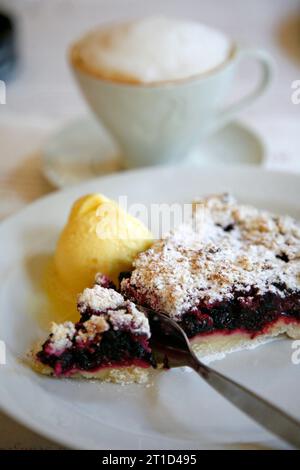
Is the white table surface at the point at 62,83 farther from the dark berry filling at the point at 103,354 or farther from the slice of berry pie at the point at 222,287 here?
the slice of berry pie at the point at 222,287

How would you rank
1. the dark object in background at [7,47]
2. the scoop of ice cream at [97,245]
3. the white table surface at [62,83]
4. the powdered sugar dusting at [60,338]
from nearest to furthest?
the powdered sugar dusting at [60,338] < the scoop of ice cream at [97,245] < the white table surface at [62,83] < the dark object in background at [7,47]

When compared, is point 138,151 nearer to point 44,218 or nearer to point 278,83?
point 44,218

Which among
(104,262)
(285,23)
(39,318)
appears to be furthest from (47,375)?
(285,23)

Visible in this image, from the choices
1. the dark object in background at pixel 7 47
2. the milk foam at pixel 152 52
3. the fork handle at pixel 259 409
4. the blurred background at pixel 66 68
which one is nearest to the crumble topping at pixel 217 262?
the fork handle at pixel 259 409

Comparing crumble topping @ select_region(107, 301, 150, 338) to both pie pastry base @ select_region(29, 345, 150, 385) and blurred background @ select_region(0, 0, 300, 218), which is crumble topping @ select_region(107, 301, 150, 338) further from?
blurred background @ select_region(0, 0, 300, 218)

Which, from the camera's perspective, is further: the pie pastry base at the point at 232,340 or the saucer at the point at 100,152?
the saucer at the point at 100,152

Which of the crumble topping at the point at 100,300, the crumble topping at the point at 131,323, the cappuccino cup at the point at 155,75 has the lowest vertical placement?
the crumble topping at the point at 131,323

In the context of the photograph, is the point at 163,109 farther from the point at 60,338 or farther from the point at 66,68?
the point at 66,68
